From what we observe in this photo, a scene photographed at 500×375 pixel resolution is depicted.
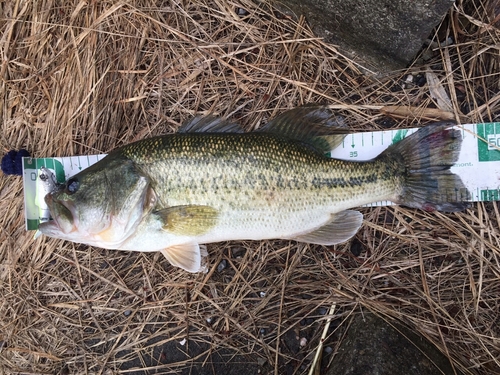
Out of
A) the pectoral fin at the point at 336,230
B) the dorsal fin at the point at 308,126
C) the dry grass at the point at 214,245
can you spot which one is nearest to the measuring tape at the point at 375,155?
the dry grass at the point at 214,245

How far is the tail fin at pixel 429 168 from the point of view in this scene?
2.74 m

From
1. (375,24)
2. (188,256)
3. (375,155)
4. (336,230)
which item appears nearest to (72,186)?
(188,256)

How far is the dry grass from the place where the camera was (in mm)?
2967

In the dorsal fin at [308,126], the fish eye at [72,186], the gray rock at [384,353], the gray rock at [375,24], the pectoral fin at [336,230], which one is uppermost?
the gray rock at [375,24]

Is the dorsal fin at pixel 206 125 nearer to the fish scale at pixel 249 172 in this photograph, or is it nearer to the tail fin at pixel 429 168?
the fish scale at pixel 249 172

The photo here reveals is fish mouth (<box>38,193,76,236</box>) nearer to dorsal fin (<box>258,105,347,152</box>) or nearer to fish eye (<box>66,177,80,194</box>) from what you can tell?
fish eye (<box>66,177,80,194</box>)

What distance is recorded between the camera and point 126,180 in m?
2.58

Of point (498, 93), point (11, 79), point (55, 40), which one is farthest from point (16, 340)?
point (498, 93)

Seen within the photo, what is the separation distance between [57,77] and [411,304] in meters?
3.60

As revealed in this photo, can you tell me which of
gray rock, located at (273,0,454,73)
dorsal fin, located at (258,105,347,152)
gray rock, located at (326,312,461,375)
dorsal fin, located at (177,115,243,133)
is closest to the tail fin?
dorsal fin, located at (258,105,347,152)

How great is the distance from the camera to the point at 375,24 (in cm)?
269

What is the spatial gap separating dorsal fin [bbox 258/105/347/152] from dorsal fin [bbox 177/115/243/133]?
0.95 feet

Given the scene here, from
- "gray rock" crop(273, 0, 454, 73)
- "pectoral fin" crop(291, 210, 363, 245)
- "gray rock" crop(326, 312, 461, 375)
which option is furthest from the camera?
"pectoral fin" crop(291, 210, 363, 245)

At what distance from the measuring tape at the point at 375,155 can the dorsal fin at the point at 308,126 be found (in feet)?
0.82
